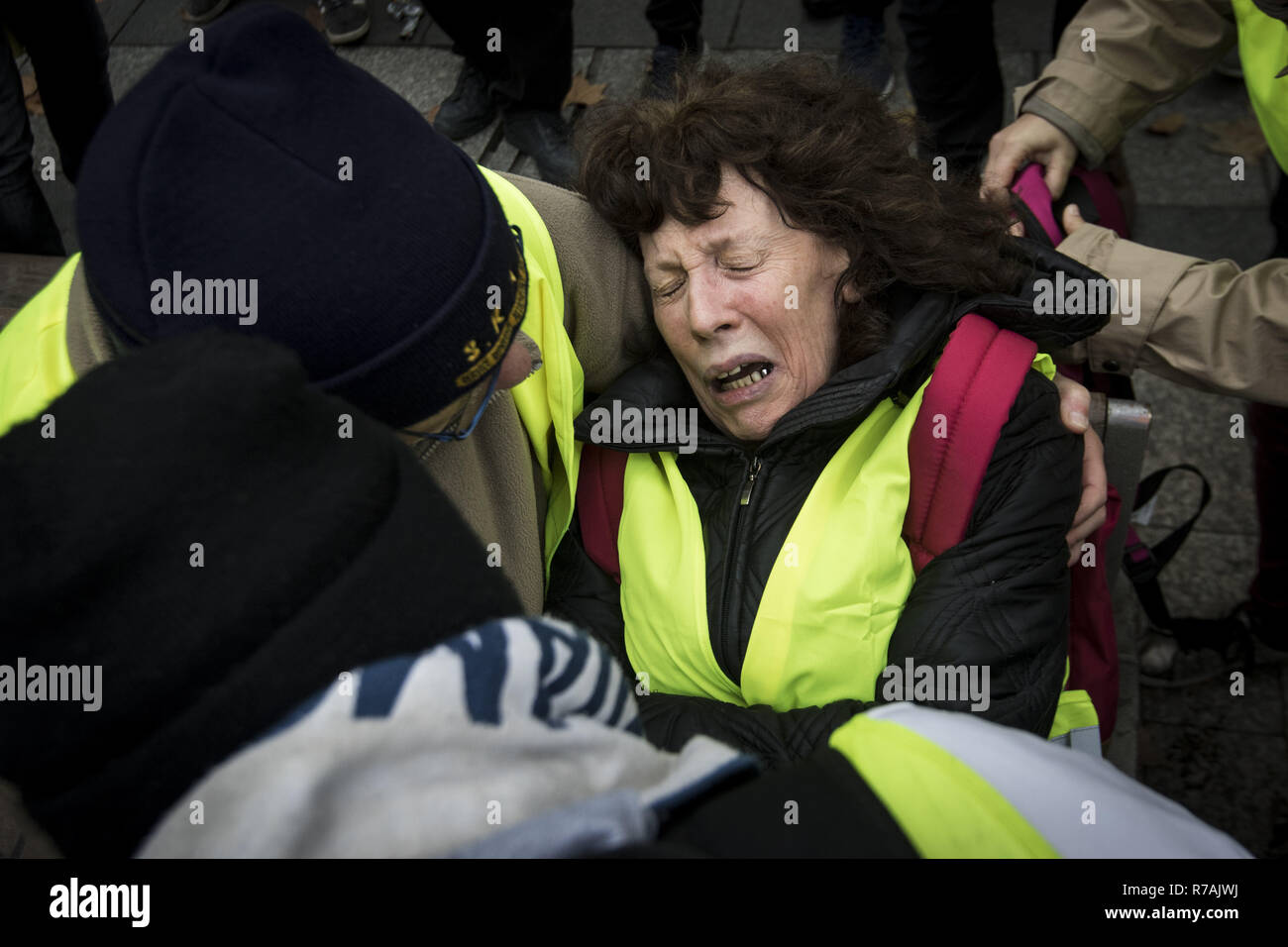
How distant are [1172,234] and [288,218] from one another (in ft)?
12.7

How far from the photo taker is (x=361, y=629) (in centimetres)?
83

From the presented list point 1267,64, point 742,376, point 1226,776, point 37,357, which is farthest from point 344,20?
point 1226,776

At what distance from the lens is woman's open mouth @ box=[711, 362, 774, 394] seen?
2.18 m

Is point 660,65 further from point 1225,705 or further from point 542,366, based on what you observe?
point 1225,705

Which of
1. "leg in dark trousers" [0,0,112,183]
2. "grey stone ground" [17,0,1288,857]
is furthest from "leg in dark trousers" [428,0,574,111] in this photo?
"leg in dark trousers" [0,0,112,183]

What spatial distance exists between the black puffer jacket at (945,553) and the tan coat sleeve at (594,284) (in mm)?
193

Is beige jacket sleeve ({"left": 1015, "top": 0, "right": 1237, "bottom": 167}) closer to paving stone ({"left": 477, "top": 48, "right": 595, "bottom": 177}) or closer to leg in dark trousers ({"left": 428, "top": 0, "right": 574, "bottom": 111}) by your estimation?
leg in dark trousers ({"left": 428, "top": 0, "right": 574, "bottom": 111})

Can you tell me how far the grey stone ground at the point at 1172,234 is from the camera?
2.99 meters

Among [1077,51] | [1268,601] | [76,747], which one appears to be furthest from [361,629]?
[1268,601]

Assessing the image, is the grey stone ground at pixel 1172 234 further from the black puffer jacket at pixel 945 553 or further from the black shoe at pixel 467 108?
the black puffer jacket at pixel 945 553

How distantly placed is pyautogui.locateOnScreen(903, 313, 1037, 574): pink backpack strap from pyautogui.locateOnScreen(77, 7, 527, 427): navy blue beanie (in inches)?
37.5

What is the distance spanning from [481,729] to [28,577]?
1.22 ft

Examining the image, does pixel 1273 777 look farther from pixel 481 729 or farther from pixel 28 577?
pixel 28 577

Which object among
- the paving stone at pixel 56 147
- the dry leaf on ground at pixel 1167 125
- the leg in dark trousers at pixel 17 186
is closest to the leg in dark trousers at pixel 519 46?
the paving stone at pixel 56 147
